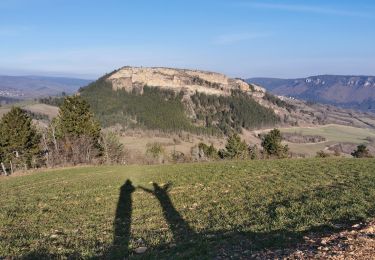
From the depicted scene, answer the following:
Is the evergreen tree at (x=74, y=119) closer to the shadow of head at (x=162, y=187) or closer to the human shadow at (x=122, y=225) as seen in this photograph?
the shadow of head at (x=162, y=187)

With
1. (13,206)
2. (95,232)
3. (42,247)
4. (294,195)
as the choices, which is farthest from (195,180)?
(42,247)

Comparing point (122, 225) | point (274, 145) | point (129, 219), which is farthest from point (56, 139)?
point (122, 225)

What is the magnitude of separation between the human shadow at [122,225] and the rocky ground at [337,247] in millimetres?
4779

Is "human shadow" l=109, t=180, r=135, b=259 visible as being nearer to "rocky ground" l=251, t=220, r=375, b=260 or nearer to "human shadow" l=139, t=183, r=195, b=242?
"human shadow" l=139, t=183, r=195, b=242

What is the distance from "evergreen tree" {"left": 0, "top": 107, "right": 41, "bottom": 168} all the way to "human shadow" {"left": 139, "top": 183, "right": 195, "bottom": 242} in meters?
43.4

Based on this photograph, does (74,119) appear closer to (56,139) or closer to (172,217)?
(56,139)

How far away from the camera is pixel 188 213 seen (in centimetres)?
2025

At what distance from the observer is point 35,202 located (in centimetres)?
2697

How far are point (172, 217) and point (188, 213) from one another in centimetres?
81

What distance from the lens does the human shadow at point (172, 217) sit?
16.2 metres

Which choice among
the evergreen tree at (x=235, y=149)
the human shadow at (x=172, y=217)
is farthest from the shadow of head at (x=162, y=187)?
the evergreen tree at (x=235, y=149)

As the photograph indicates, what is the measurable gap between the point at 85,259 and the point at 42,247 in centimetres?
263

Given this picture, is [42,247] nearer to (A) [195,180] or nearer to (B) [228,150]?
(A) [195,180]

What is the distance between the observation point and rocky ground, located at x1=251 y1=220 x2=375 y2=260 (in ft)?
37.3
